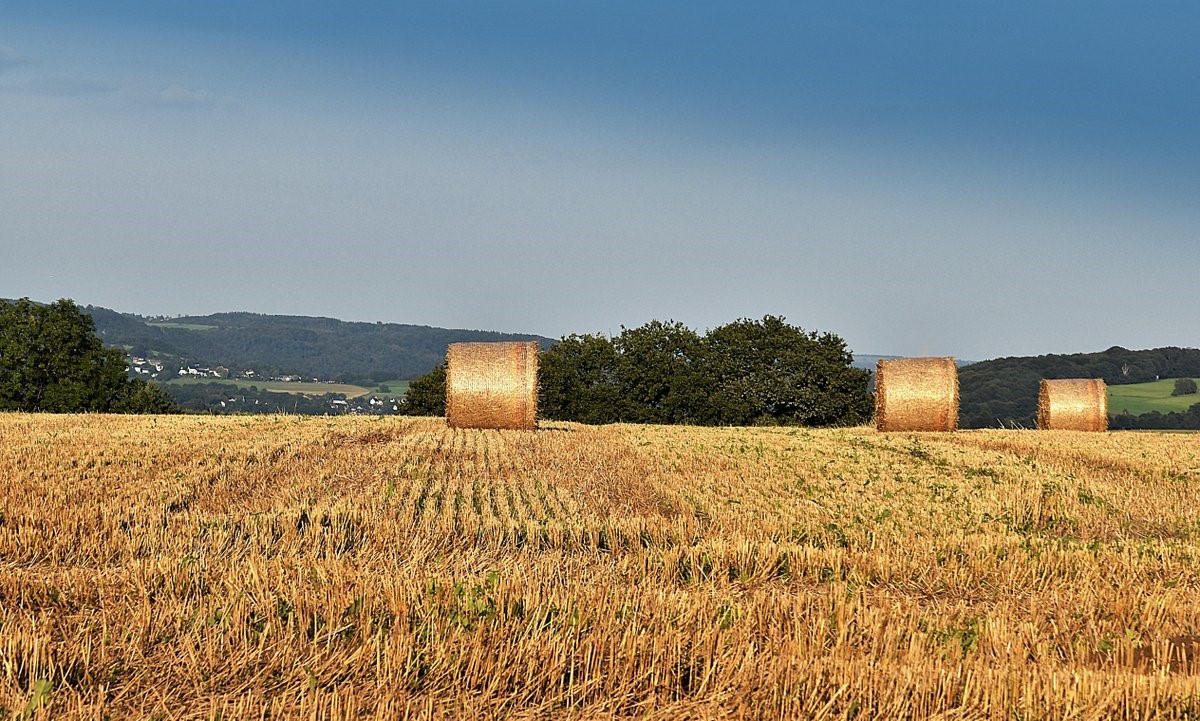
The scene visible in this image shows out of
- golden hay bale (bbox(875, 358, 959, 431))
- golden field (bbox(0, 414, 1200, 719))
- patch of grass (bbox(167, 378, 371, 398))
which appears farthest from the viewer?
patch of grass (bbox(167, 378, 371, 398))

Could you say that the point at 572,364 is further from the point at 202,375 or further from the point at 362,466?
the point at 202,375

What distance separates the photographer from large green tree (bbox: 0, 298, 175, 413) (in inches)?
1893

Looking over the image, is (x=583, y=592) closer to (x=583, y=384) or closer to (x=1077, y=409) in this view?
(x=1077, y=409)

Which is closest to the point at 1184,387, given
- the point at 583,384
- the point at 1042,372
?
the point at 1042,372

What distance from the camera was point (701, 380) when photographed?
5203 centimetres

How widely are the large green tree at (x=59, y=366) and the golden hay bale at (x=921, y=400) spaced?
38737 mm

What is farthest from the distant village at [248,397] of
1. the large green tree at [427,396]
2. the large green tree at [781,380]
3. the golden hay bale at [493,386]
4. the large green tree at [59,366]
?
the golden hay bale at [493,386]

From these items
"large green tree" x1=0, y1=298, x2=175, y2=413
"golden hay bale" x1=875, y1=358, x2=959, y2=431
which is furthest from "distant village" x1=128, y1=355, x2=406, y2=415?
"golden hay bale" x1=875, y1=358, x2=959, y2=431

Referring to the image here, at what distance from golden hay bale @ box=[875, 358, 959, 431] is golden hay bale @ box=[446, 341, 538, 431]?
408 inches

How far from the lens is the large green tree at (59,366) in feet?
158

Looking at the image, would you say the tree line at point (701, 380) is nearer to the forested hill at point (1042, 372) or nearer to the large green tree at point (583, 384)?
the large green tree at point (583, 384)

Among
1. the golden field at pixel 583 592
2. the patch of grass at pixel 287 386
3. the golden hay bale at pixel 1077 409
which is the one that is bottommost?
the golden field at pixel 583 592

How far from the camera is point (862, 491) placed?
13656mm

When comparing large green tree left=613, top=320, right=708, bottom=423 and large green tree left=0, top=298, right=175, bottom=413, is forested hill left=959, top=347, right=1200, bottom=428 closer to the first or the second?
large green tree left=613, top=320, right=708, bottom=423
